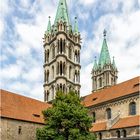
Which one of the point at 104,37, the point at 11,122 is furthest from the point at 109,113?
the point at 104,37

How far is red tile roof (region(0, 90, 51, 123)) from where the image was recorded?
35003 mm

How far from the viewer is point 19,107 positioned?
37688mm

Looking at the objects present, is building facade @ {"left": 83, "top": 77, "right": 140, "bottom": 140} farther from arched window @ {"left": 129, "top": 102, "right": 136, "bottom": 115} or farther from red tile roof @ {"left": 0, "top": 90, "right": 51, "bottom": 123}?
red tile roof @ {"left": 0, "top": 90, "right": 51, "bottom": 123}

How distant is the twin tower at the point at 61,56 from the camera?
178ft

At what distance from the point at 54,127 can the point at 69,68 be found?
26499mm

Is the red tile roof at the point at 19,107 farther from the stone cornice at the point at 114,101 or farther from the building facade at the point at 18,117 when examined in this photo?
the stone cornice at the point at 114,101

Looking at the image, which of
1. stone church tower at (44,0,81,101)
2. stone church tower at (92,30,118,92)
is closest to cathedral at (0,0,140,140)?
stone church tower at (44,0,81,101)

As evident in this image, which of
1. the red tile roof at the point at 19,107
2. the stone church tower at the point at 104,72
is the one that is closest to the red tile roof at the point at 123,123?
the red tile roof at the point at 19,107

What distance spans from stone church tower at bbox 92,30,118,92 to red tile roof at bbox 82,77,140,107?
74.0 feet

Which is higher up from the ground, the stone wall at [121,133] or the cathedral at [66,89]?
the cathedral at [66,89]

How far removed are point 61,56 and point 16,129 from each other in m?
23.4

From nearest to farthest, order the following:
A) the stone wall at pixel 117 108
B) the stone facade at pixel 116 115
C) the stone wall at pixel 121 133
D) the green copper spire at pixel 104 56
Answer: the stone wall at pixel 121 133
the stone facade at pixel 116 115
the stone wall at pixel 117 108
the green copper spire at pixel 104 56

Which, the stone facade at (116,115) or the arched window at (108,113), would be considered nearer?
the stone facade at (116,115)

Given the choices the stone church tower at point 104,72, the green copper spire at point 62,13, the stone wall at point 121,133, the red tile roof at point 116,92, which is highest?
the green copper spire at point 62,13
